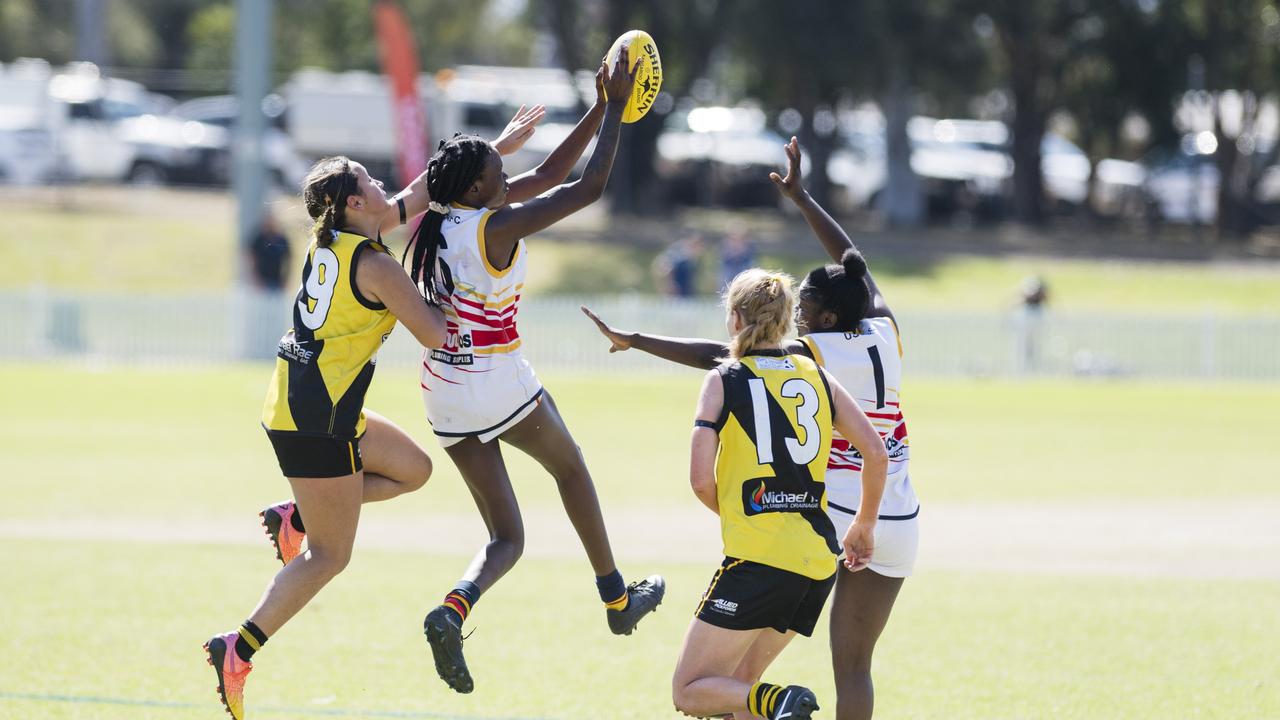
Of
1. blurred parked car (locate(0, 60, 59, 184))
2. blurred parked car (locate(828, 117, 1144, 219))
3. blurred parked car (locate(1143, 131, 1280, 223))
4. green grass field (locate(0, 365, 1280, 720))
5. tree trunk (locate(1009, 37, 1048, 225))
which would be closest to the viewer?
green grass field (locate(0, 365, 1280, 720))

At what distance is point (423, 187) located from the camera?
6.71 m

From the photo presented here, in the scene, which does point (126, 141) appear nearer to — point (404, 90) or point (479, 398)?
point (404, 90)

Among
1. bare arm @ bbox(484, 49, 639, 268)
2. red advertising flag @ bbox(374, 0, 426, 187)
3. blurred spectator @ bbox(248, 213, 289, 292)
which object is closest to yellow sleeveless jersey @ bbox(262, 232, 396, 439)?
bare arm @ bbox(484, 49, 639, 268)

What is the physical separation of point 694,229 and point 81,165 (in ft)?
50.7

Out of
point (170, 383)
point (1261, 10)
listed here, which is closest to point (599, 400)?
point (170, 383)

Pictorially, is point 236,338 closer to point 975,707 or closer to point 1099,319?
point 1099,319

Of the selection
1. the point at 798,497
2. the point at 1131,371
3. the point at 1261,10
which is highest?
the point at 1261,10

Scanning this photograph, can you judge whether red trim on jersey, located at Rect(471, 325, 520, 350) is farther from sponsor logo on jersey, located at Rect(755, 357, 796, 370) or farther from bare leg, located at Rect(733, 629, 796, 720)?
bare leg, located at Rect(733, 629, 796, 720)

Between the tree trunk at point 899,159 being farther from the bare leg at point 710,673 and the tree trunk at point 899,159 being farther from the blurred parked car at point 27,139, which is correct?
the bare leg at point 710,673

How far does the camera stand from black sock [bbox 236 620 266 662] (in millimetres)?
6273

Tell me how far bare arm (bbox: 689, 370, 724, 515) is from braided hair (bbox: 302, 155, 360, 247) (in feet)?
5.92

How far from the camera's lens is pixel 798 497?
18.1 ft

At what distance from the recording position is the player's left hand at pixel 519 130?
6.93 metres

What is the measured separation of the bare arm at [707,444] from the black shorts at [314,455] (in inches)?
63.4
